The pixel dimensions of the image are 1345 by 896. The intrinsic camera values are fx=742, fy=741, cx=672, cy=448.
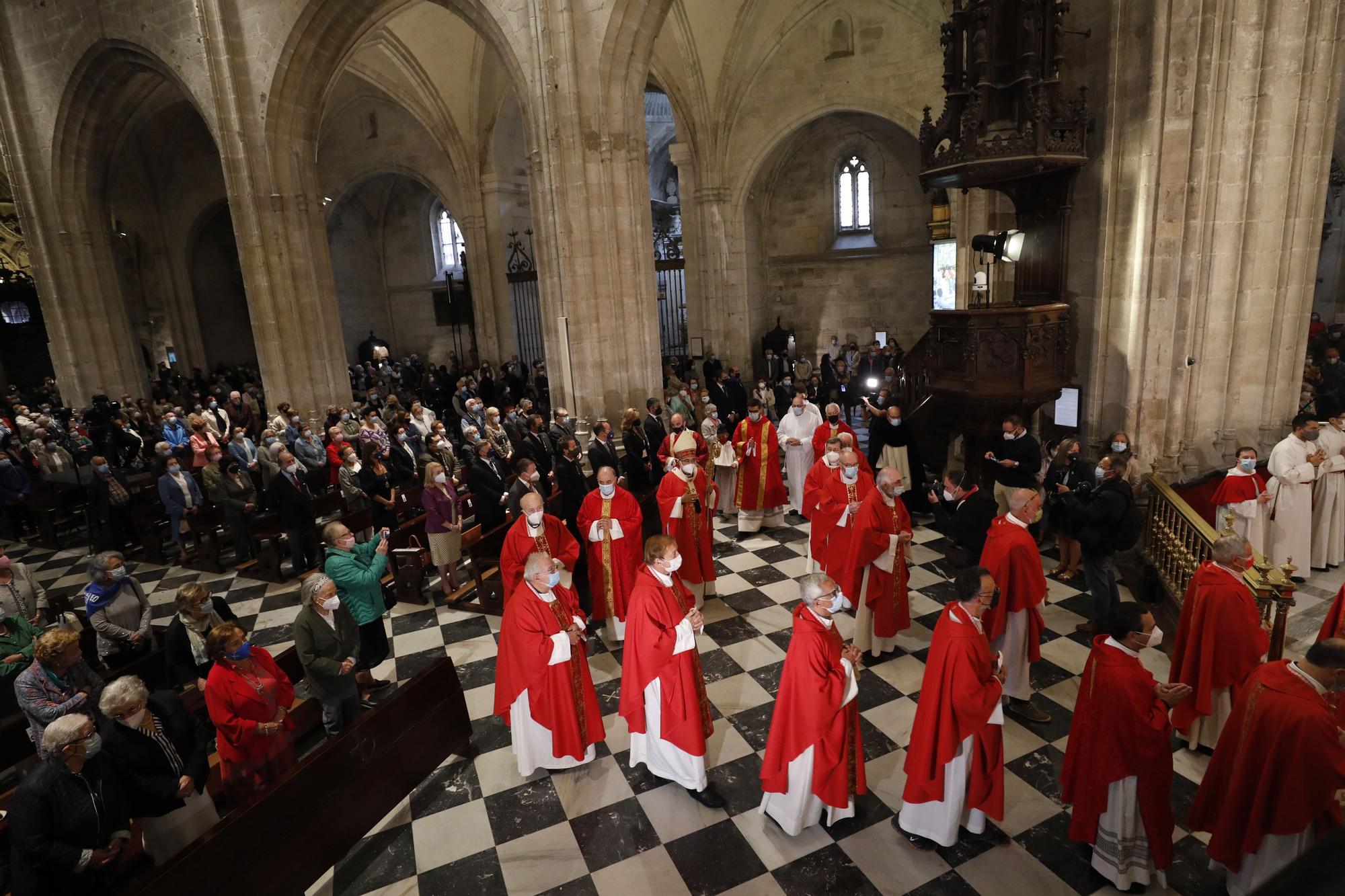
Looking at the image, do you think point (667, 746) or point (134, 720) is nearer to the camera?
point (134, 720)

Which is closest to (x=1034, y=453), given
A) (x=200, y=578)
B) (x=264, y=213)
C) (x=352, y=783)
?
(x=352, y=783)

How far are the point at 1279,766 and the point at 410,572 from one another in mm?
7629

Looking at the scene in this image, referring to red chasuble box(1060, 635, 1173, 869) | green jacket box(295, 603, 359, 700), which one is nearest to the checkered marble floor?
red chasuble box(1060, 635, 1173, 869)

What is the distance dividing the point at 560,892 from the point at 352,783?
1429mm

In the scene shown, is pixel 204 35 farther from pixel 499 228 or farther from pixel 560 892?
pixel 560 892

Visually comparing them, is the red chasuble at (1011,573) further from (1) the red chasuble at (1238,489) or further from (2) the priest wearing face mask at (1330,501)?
(2) the priest wearing face mask at (1330,501)

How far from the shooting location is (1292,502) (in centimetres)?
772

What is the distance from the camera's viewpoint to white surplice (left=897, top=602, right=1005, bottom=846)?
423cm

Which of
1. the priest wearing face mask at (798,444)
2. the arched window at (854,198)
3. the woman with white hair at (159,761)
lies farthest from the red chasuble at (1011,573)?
the arched window at (854,198)

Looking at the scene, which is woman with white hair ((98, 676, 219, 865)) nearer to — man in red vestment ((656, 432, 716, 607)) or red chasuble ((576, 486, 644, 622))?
red chasuble ((576, 486, 644, 622))

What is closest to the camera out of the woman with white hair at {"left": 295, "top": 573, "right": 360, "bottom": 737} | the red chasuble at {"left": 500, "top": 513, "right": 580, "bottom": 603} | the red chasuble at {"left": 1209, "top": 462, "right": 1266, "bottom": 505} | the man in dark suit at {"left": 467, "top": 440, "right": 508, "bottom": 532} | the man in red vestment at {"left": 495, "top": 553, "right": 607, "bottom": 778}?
the man in red vestment at {"left": 495, "top": 553, "right": 607, "bottom": 778}

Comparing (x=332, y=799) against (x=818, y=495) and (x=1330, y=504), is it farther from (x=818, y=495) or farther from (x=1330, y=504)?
(x=1330, y=504)

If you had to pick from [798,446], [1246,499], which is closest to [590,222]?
[798,446]

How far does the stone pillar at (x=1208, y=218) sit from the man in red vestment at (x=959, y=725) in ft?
21.5
